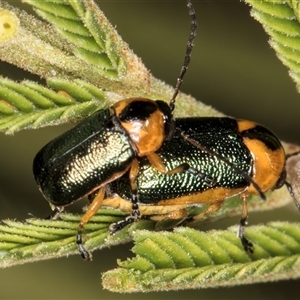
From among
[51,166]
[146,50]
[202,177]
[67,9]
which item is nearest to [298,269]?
[202,177]

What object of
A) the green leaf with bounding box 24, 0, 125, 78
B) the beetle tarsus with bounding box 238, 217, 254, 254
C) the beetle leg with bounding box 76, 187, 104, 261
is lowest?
the beetle leg with bounding box 76, 187, 104, 261

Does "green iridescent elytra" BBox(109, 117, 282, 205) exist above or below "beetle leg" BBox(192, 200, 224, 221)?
above

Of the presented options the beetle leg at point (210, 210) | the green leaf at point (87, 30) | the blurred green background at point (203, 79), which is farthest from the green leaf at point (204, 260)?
the blurred green background at point (203, 79)

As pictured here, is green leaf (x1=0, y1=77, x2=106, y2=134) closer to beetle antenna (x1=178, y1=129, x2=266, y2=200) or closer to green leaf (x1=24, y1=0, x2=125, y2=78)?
green leaf (x1=24, y1=0, x2=125, y2=78)

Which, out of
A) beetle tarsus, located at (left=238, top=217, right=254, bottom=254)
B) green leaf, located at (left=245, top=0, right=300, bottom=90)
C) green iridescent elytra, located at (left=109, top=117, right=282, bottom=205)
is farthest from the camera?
green iridescent elytra, located at (left=109, top=117, right=282, bottom=205)

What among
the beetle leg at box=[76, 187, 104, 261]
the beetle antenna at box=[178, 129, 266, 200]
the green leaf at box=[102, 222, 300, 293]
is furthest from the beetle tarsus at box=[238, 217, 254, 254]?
the beetle leg at box=[76, 187, 104, 261]

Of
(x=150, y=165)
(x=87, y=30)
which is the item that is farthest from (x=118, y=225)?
(x=87, y=30)

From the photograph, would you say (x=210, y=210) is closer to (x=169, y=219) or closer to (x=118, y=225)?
(x=169, y=219)
